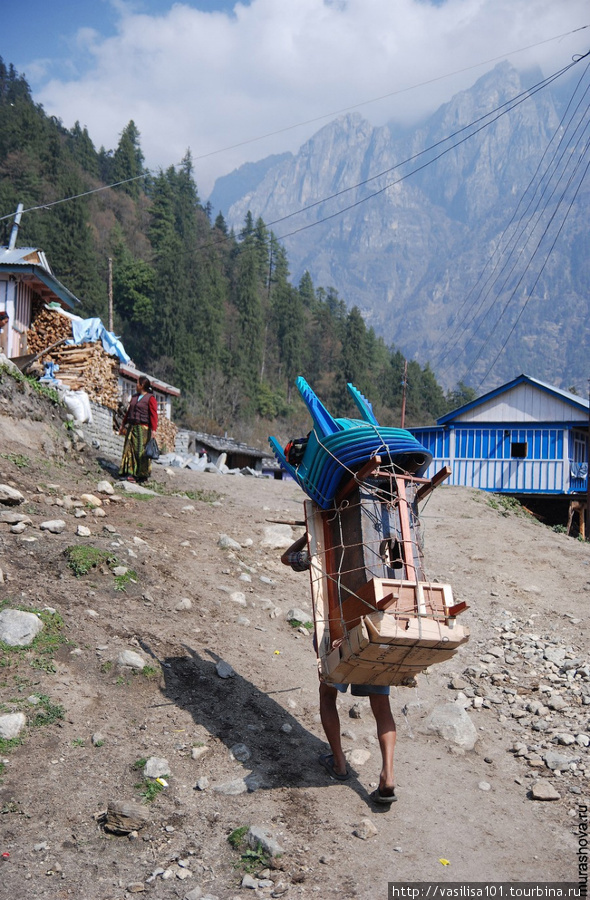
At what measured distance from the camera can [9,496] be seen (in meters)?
7.51

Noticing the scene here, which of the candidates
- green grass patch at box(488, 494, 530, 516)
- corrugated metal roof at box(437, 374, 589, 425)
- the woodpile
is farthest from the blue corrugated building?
the woodpile

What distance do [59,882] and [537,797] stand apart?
306cm

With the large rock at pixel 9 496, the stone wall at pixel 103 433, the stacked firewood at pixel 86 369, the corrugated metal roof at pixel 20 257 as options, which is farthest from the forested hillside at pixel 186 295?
the large rock at pixel 9 496

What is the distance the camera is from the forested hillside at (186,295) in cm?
4816

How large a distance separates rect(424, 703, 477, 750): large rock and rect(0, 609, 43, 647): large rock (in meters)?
3.10

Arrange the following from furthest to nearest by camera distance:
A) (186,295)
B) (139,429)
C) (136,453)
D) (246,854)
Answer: (186,295)
(136,453)
(139,429)
(246,854)

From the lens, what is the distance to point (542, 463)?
24.3 meters

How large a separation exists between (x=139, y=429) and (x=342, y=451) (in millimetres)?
7455

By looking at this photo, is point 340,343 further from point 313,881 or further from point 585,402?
point 313,881

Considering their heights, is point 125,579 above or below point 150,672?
above


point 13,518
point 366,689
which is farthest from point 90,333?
point 366,689

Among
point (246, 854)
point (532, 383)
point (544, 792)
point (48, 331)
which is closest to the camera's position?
point (246, 854)

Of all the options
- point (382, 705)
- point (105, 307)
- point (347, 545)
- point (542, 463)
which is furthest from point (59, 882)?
point (105, 307)

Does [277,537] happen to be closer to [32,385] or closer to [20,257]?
[32,385]
